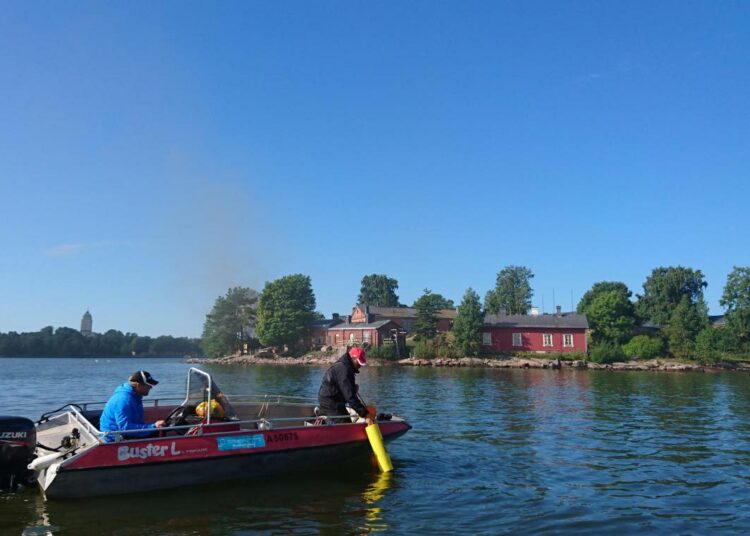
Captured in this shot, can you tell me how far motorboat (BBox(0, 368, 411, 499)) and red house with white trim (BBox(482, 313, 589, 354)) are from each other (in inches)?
2640

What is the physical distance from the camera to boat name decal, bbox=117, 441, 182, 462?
33.6ft

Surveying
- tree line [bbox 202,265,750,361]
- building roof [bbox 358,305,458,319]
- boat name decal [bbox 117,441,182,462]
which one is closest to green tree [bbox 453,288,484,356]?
tree line [bbox 202,265,750,361]

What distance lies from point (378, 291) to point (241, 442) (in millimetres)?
134970

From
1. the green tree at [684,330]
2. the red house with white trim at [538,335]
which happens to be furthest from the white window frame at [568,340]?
the green tree at [684,330]

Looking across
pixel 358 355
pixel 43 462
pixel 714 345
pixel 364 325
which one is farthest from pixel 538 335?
pixel 43 462

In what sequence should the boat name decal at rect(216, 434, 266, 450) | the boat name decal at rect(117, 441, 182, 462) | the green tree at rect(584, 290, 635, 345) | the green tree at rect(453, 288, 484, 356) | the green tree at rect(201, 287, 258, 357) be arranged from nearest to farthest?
the boat name decal at rect(117, 441, 182, 462) < the boat name decal at rect(216, 434, 266, 450) < the green tree at rect(453, 288, 484, 356) < the green tree at rect(584, 290, 635, 345) < the green tree at rect(201, 287, 258, 357)

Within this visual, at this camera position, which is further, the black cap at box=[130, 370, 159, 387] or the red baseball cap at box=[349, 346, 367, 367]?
the red baseball cap at box=[349, 346, 367, 367]

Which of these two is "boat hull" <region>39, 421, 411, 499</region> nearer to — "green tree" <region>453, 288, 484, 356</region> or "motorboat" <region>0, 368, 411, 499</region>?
"motorboat" <region>0, 368, 411, 499</region>

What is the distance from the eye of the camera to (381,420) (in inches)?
550

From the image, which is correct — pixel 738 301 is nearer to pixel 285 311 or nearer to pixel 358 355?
pixel 285 311

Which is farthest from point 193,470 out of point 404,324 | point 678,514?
point 404,324

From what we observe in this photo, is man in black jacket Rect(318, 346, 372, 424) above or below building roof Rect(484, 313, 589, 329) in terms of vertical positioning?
below

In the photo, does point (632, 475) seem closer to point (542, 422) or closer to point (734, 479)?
point (734, 479)

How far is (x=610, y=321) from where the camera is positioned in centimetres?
7975
